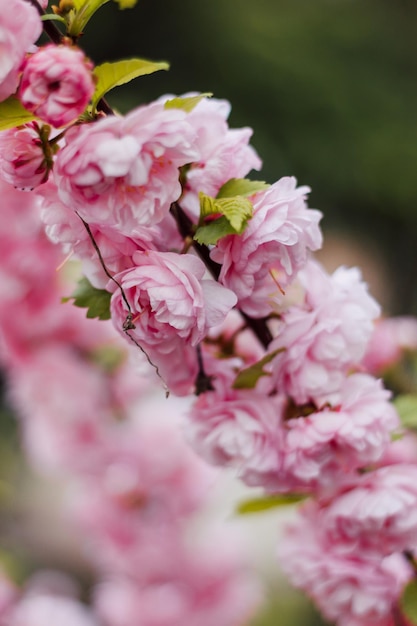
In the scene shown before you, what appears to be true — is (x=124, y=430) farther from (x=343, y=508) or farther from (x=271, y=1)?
(x=271, y=1)

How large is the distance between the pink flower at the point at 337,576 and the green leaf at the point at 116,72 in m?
0.44

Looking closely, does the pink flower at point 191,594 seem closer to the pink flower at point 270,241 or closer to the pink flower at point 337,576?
the pink flower at point 337,576

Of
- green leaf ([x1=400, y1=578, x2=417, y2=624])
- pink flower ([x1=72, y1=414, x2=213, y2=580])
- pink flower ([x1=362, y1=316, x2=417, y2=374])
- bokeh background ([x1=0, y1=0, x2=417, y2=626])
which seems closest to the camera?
green leaf ([x1=400, y1=578, x2=417, y2=624])

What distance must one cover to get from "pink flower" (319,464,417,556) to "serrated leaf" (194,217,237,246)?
26cm

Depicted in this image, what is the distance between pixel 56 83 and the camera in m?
0.42

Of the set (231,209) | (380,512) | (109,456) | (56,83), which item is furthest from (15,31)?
(109,456)

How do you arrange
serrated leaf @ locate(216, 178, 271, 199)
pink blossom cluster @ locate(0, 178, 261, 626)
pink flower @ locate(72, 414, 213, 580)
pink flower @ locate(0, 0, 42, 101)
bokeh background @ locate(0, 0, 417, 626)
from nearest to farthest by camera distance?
pink flower @ locate(0, 0, 42, 101) < serrated leaf @ locate(216, 178, 271, 199) < pink blossom cluster @ locate(0, 178, 261, 626) < pink flower @ locate(72, 414, 213, 580) < bokeh background @ locate(0, 0, 417, 626)

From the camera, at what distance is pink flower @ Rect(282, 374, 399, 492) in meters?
0.58

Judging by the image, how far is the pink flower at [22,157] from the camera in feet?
1.53

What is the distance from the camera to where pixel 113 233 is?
50 centimetres

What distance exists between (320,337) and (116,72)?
0.25m

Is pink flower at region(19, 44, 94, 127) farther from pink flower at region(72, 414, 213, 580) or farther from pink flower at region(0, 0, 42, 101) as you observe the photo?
pink flower at region(72, 414, 213, 580)

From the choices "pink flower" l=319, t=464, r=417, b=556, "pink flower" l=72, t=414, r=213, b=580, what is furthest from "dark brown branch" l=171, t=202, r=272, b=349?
"pink flower" l=72, t=414, r=213, b=580

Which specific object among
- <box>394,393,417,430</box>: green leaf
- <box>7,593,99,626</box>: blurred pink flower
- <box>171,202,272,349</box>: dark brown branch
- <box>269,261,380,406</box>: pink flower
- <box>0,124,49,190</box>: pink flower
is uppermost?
<box>0,124,49,190</box>: pink flower
